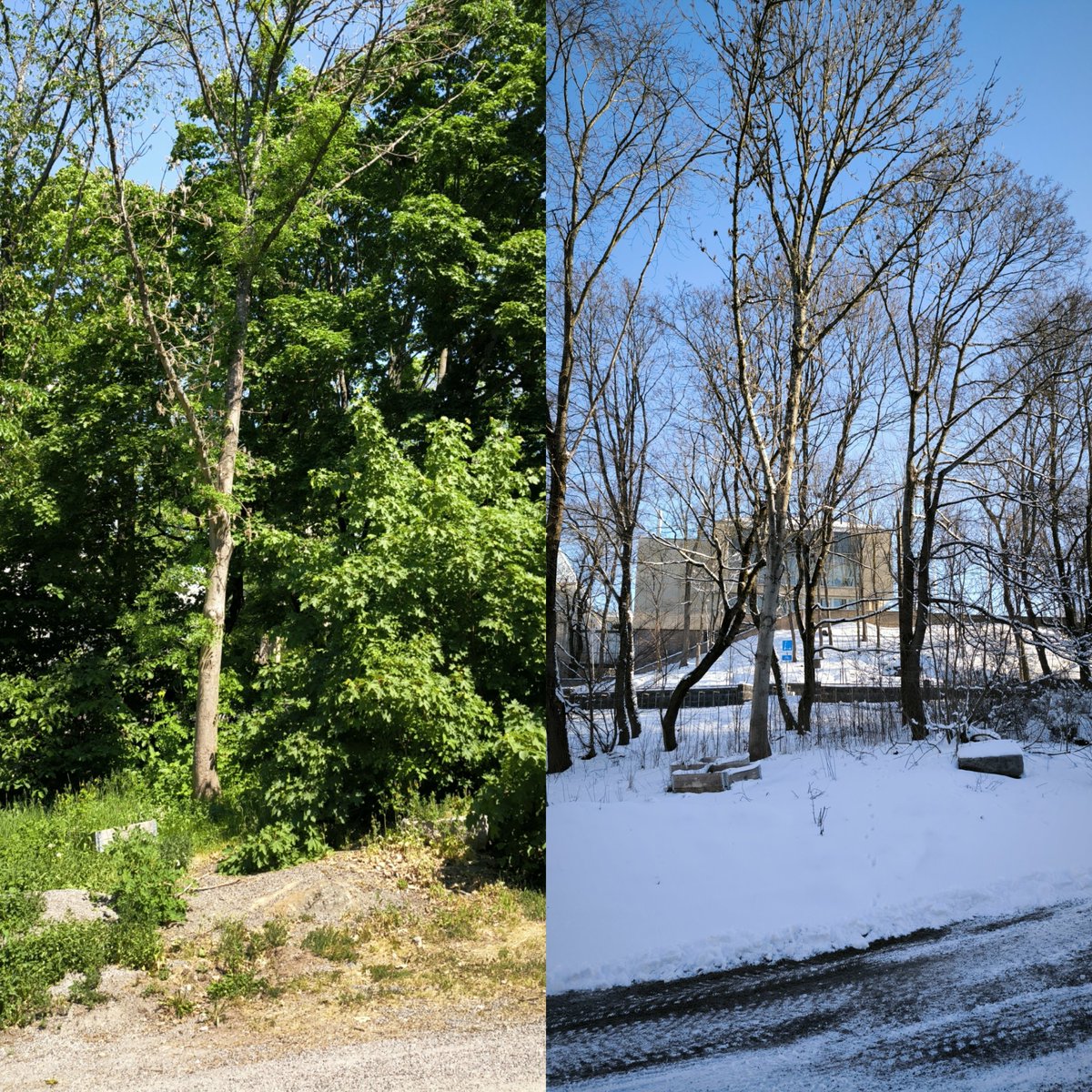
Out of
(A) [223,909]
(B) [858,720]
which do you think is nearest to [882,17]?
(B) [858,720]

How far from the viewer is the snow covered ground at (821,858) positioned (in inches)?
64.7

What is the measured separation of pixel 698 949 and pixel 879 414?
3.32ft

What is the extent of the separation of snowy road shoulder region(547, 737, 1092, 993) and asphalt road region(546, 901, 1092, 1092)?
0.14 feet

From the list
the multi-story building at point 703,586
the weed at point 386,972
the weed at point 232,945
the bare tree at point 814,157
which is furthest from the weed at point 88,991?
the bare tree at point 814,157

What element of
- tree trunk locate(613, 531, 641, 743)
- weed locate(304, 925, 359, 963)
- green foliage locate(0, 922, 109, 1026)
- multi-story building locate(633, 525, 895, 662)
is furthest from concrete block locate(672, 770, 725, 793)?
green foliage locate(0, 922, 109, 1026)

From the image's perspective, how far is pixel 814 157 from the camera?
73.4 inches

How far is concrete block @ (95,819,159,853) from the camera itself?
3215 millimetres

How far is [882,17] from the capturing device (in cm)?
189

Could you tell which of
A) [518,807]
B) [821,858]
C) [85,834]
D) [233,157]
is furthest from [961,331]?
[233,157]

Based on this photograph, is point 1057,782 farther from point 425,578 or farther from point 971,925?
point 425,578

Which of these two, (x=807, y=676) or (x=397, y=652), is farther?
(x=397, y=652)

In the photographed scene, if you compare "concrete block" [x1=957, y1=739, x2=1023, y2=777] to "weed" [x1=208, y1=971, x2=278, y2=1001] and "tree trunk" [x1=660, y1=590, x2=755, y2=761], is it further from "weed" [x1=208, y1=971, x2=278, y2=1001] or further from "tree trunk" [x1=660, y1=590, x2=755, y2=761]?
"weed" [x1=208, y1=971, x2=278, y2=1001]

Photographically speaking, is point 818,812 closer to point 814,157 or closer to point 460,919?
point 814,157

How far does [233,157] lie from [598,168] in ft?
8.90
